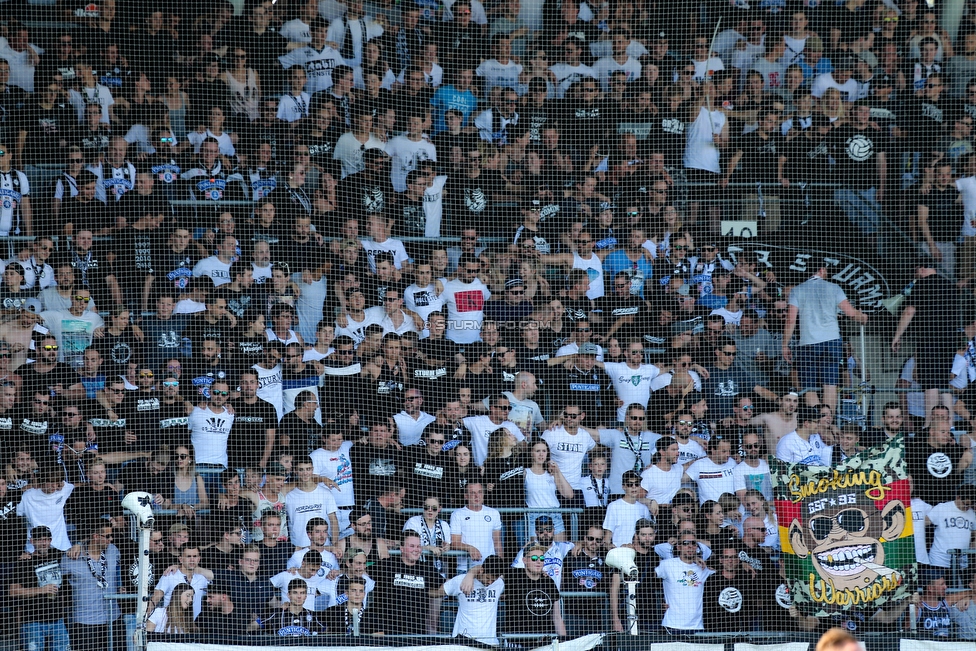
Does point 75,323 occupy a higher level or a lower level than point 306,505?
higher

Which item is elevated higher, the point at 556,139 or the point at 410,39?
the point at 410,39

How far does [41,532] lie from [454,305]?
378 centimetres

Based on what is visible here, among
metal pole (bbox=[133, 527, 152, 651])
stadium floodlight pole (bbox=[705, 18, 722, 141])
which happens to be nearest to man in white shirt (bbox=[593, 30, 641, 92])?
stadium floodlight pole (bbox=[705, 18, 722, 141])

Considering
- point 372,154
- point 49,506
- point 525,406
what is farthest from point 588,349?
point 49,506

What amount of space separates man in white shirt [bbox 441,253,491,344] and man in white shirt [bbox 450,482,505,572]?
1479mm

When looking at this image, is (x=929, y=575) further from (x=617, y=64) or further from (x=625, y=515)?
(x=617, y=64)

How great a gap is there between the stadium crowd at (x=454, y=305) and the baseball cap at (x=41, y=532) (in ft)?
0.09

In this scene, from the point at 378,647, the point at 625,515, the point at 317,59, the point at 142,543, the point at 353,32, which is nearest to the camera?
the point at 142,543

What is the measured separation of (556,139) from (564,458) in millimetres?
3026

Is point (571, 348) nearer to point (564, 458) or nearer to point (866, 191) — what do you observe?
point (564, 458)

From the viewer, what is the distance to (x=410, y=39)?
1062 centimetres

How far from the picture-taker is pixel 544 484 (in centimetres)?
916

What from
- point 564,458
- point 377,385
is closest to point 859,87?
point 564,458

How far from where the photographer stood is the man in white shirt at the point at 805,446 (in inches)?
368
